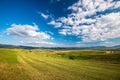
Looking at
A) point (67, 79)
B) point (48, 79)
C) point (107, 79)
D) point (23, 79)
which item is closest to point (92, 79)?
point (107, 79)

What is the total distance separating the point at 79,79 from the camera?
1881 cm

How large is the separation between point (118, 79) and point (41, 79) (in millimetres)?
11342

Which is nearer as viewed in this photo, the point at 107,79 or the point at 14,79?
the point at 14,79

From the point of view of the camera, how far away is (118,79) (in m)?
19.5

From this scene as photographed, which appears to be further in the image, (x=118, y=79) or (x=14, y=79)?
(x=118, y=79)

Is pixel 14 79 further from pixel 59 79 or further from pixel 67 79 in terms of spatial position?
pixel 67 79

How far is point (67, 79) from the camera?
18.5 meters

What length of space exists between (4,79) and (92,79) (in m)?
12.2

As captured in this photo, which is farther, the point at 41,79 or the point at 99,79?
the point at 99,79

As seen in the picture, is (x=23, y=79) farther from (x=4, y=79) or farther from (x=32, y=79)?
(x=4, y=79)

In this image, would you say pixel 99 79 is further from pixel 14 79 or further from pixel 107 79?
pixel 14 79

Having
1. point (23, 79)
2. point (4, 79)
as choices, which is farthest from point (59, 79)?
point (4, 79)

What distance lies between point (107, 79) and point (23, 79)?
12.2 meters

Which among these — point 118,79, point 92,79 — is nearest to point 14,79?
→ point 92,79
